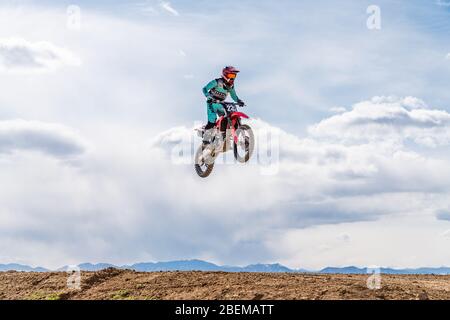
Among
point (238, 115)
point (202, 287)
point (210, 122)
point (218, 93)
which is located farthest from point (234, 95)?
point (202, 287)

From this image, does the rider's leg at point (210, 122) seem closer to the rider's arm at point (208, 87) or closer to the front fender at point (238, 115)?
the rider's arm at point (208, 87)

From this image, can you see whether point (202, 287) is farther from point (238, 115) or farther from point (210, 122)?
point (210, 122)

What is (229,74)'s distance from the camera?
23.8 metres

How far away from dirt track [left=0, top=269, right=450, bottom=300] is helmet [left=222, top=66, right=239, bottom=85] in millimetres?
7324

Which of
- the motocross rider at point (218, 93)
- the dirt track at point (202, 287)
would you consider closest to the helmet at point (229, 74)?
the motocross rider at point (218, 93)

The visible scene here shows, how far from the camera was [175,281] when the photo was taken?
76.0 ft

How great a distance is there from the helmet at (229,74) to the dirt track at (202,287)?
732 cm

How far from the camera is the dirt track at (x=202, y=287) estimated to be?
64.7 feet

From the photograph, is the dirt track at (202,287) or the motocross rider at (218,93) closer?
the dirt track at (202,287)

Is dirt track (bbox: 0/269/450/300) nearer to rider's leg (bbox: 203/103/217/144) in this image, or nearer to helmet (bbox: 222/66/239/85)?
rider's leg (bbox: 203/103/217/144)

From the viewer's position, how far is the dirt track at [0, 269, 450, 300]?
1972 cm

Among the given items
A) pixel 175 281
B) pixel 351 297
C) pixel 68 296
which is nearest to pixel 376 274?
pixel 351 297

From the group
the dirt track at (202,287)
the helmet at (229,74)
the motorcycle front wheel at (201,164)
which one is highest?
the helmet at (229,74)
